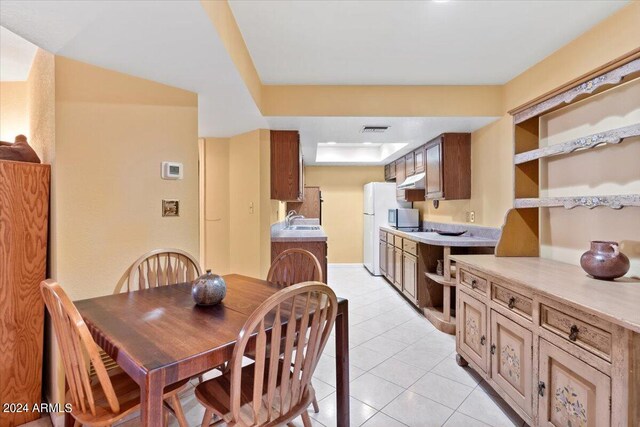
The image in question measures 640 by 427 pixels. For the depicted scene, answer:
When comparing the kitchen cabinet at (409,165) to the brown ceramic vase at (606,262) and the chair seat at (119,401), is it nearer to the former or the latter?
the brown ceramic vase at (606,262)

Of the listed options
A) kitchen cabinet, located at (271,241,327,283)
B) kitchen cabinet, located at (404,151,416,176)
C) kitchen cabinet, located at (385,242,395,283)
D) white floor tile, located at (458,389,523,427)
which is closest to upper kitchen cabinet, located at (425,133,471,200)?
kitchen cabinet, located at (404,151,416,176)

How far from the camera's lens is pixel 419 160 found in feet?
13.8

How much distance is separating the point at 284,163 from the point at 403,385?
2.37 m

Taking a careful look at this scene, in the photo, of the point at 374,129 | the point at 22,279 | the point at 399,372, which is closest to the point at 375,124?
the point at 374,129

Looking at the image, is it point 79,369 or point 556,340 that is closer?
point 79,369

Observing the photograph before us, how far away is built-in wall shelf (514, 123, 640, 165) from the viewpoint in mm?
1559

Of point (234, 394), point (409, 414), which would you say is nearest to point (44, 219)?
point (234, 394)

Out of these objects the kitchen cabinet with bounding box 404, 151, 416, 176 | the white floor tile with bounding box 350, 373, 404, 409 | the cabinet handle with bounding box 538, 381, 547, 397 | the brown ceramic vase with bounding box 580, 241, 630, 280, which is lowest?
the white floor tile with bounding box 350, 373, 404, 409

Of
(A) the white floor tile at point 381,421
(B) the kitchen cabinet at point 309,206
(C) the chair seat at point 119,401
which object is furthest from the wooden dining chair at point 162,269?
(B) the kitchen cabinet at point 309,206

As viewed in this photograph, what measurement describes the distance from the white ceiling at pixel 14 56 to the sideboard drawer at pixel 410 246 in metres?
3.65

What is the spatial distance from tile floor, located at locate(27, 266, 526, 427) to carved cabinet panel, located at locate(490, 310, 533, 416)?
0.73 feet

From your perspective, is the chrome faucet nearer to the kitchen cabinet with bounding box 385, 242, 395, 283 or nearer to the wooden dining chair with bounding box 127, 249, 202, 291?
the kitchen cabinet with bounding box 385, 242, 395, 283

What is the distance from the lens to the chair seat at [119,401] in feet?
3.66

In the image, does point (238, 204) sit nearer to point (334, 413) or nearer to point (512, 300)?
point (334, 413)
